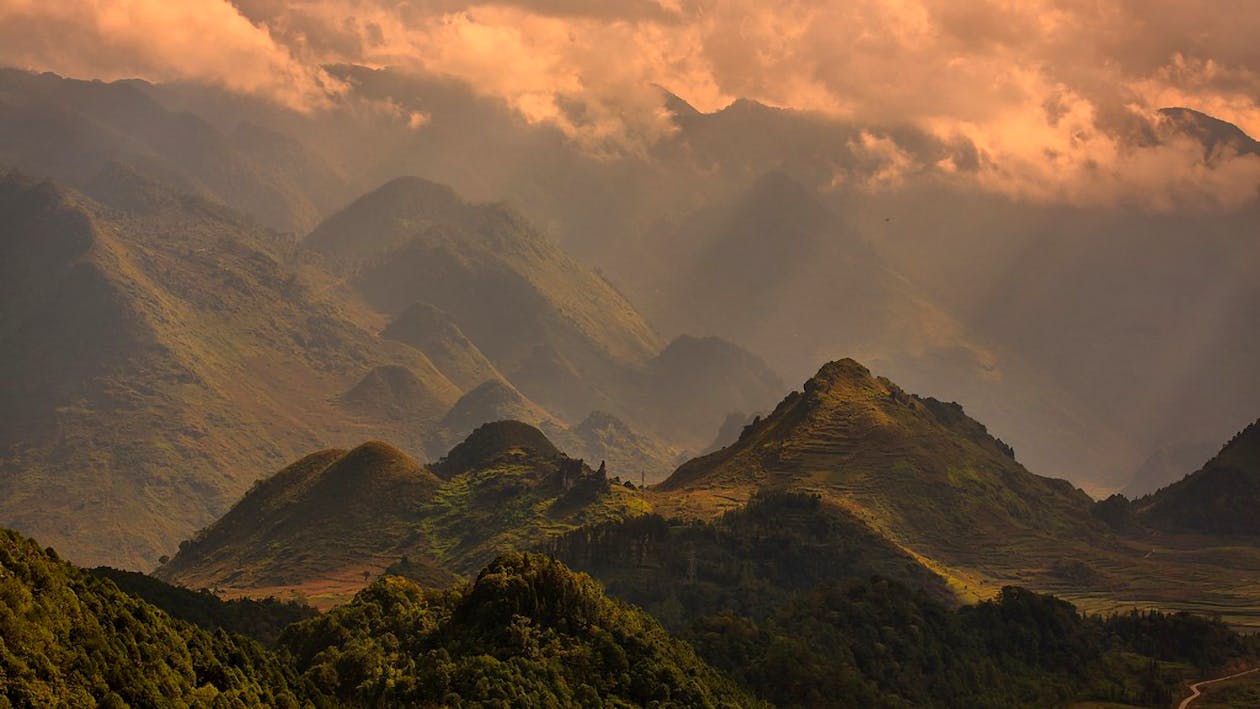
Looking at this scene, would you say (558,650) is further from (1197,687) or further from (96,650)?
(1197,687)

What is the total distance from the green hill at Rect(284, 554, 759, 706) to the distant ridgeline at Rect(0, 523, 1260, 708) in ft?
0.68

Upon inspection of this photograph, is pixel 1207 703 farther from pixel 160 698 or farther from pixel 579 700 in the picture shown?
pixel 160 698

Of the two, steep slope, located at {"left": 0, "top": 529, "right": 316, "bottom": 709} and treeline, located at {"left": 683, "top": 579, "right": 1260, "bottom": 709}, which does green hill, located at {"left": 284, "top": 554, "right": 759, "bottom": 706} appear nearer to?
treeline, located at {"left": 683, "top": 579, "right": 1260, "bottom": 709}

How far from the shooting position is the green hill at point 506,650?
11288 cm

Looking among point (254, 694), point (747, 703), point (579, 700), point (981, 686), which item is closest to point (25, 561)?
point (254, 694)

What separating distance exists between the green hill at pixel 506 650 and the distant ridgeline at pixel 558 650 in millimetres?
206

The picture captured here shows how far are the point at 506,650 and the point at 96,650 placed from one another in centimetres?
4980

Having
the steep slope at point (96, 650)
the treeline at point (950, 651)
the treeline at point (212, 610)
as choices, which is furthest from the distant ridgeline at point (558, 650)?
the treeline at point (212, 610)

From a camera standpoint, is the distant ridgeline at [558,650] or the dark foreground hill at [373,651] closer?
the dark foreground hill at [373,651]

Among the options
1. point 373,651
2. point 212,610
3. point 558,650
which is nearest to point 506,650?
point 558,650

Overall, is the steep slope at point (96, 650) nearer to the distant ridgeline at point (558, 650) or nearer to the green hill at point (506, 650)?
the distant ridgeline at point (558, 650)

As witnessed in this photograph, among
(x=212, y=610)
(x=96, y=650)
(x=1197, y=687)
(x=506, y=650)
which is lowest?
(x=212, y=610)

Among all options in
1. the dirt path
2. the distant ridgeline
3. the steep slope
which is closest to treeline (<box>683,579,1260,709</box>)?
the distant ridgeline

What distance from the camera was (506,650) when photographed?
121 meters
